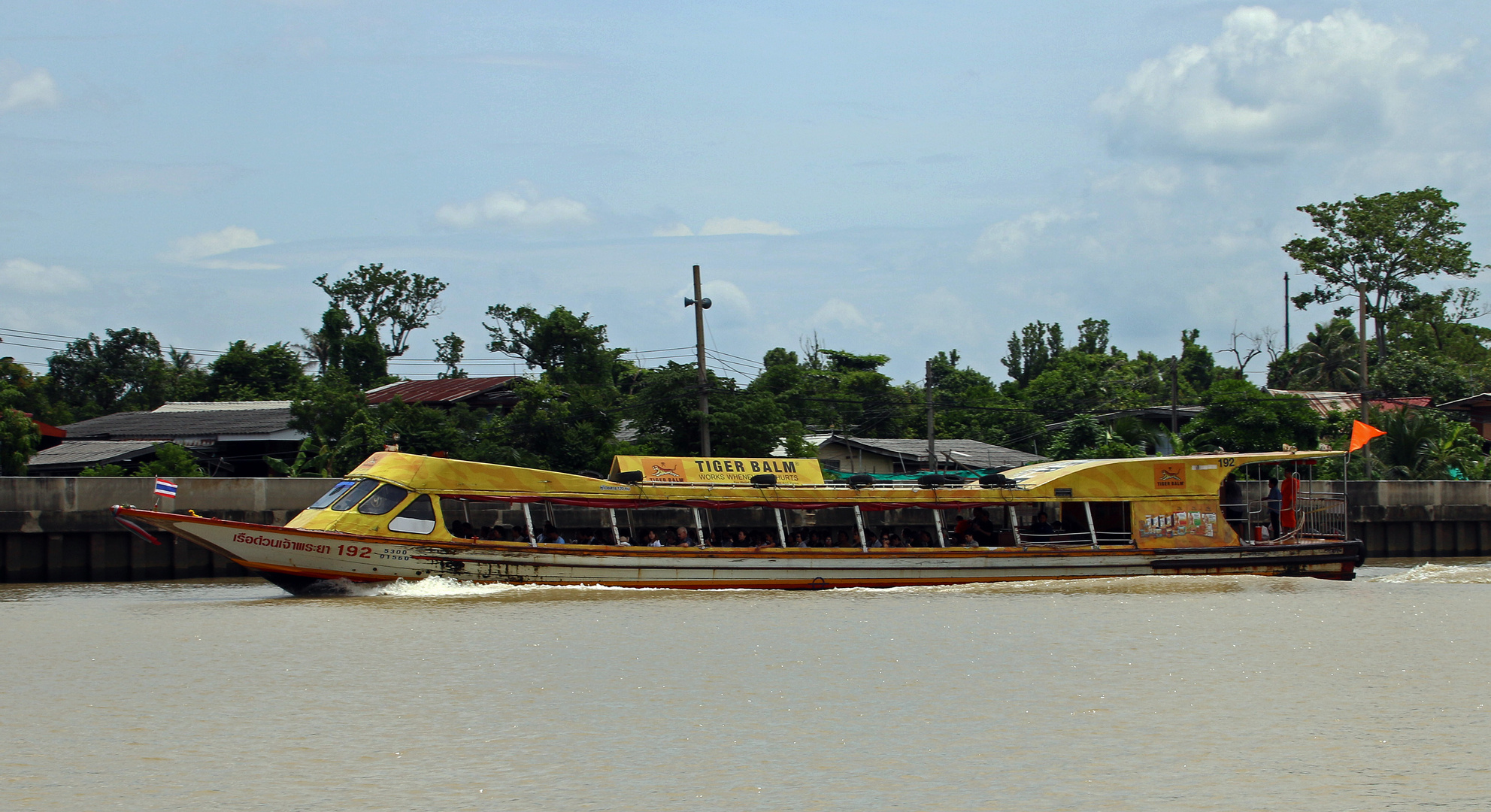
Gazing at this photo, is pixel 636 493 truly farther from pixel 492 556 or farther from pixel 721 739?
pixel 721 739

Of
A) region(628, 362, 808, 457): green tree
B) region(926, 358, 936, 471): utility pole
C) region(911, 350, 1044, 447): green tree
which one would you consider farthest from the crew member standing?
region(911, 350, 1044, 447): green tree

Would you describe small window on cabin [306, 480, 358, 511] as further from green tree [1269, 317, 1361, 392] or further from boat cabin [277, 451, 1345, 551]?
green tree [1269, 317, 1361, 392]

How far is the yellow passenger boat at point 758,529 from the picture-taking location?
20016 mm

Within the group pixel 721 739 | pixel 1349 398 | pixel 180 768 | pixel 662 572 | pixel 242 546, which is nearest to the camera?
pixel 180 768

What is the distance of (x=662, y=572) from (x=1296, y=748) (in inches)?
464

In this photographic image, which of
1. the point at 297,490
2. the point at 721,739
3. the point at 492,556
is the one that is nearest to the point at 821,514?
the point at 492,556

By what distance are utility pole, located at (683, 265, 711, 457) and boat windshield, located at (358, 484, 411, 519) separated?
1166 cm

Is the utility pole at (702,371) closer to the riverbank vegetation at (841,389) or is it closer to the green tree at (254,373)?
the riverbank vegetation at (841,389)

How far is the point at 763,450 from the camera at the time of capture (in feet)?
110

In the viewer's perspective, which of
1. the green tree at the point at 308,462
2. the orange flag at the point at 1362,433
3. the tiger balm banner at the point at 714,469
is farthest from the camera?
the green tree at the point at 308,462

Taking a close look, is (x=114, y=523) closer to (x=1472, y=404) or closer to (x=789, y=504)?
(x=789, y=504)

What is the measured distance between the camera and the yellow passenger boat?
2002 cm

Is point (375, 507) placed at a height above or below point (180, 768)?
above

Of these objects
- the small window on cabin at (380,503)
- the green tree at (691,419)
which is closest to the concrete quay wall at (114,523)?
the small window on cabin at (380,503)
